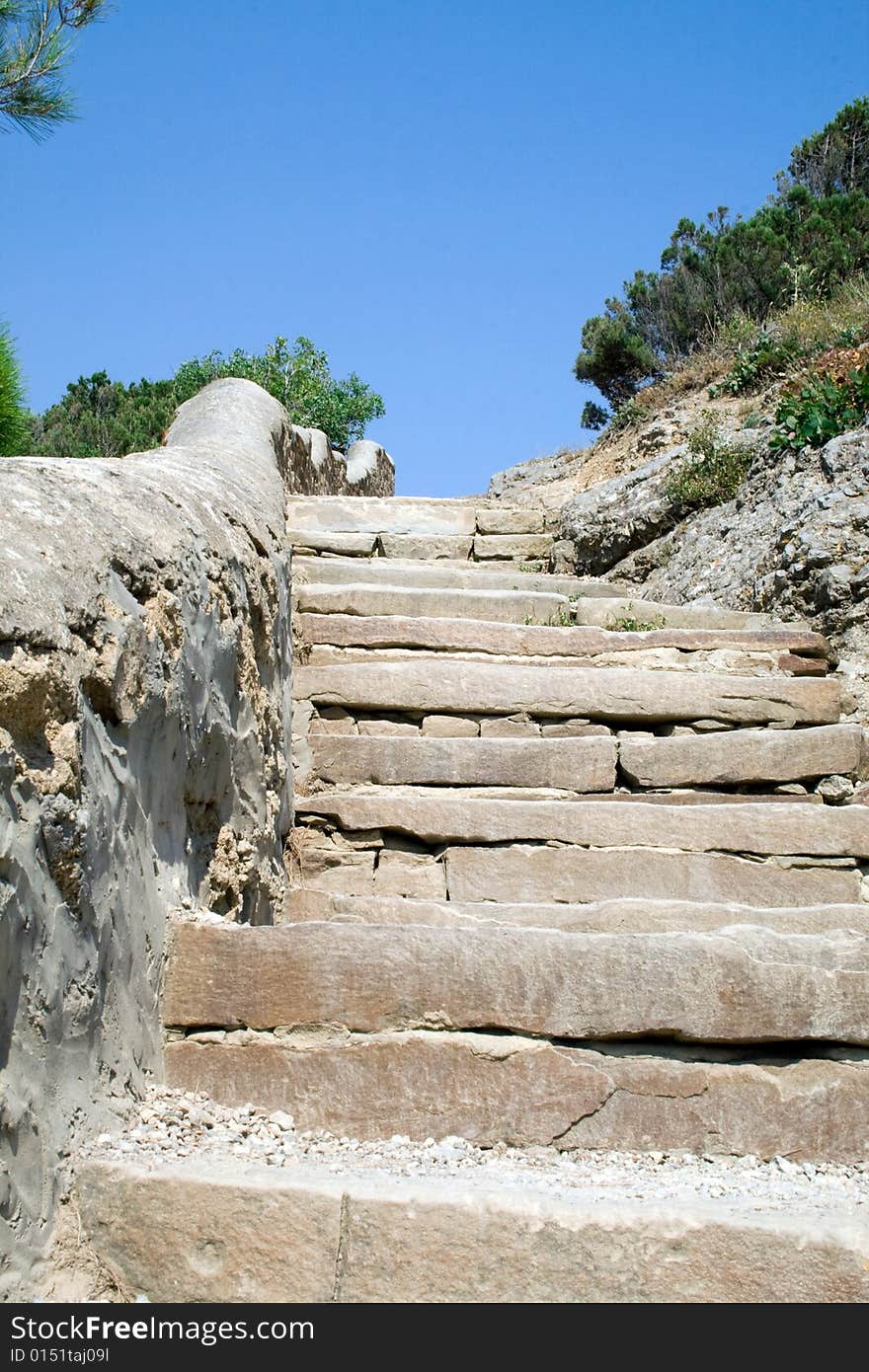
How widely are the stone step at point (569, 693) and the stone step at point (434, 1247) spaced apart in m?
2.37

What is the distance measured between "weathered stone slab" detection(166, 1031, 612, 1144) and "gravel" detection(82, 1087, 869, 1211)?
30 mm

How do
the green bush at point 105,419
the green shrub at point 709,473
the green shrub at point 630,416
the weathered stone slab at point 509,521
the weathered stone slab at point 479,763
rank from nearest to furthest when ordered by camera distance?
the weathered stone slab at point 479,763, the green shrub at point 709,473, the weathered stone slab at point 509,521, the green shrub at point 630,416, the green bush at point 105,419

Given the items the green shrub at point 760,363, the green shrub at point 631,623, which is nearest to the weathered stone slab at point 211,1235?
the green shrub at point 631,623

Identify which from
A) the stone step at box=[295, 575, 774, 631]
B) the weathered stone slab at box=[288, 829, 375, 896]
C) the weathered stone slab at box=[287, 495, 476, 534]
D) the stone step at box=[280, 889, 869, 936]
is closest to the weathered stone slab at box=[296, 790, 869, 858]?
the weathered stone slab at box=[288, 829, 375, 896]

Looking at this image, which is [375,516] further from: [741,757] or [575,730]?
[741,757]

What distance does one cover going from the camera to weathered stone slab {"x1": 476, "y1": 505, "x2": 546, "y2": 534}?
21.3ft

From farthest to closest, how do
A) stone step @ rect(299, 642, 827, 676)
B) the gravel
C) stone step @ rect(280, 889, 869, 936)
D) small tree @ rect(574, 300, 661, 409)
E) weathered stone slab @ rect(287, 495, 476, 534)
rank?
small tree @ rect(574, 300, 661, 409)
weathered stone slab @ rect(287, 495, 476, 534)
stone step @ rect(299, 642, 827, 676)
stone step @ rect(280, 889, 869, 936)
the gravel

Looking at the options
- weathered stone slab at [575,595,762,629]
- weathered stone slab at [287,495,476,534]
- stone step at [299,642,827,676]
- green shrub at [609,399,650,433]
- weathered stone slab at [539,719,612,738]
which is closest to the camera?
weathered stone slab at [539,719,612,738]

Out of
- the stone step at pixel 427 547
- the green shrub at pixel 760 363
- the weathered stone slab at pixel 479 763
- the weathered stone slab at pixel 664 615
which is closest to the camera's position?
the weathered stone slab at pixel 479 763

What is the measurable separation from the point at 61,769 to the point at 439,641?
2.69 m

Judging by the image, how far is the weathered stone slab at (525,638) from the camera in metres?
4.29

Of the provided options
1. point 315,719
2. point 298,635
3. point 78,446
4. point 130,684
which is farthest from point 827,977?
point 78,446

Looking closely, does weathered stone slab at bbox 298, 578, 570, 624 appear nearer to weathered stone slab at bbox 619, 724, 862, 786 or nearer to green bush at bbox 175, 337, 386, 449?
weathered stone slab at bbox 619, 724, 862, 786

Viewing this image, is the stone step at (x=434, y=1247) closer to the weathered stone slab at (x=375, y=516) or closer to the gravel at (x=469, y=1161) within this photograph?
the gravel at (x=469, y=1161)
